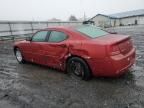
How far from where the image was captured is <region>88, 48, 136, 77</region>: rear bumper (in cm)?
523

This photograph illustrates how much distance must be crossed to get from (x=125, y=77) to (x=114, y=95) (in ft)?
4.33

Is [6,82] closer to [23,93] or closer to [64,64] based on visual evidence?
[23,93]

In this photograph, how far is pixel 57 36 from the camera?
6.58 metres

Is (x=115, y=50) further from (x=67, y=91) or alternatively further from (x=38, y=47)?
(x=38, y=47)

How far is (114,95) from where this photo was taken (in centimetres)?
480

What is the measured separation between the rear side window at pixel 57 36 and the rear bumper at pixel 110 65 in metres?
1.31

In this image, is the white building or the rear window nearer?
the rear window

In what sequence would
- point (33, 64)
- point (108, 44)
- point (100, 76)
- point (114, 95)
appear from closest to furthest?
point (114, 95) < point (108, 44) < point (100, 76) < point (33, 64)

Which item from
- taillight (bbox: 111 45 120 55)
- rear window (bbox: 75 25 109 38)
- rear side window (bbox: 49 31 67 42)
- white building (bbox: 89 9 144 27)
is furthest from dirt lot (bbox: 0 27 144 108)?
white building (bbox: 89 9 144 27)

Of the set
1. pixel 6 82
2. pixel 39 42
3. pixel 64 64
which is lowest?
pixel 6 82

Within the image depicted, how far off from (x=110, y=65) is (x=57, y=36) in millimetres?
2089

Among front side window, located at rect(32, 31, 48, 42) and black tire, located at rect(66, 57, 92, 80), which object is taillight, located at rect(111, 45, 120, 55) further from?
front side window, located at rect(32, 31, 48, 42)

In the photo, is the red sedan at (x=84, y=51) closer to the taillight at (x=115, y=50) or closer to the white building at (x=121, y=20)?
the taillight at (x=115, y=50)

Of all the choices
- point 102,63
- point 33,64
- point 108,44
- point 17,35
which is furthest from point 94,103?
point 17,35
